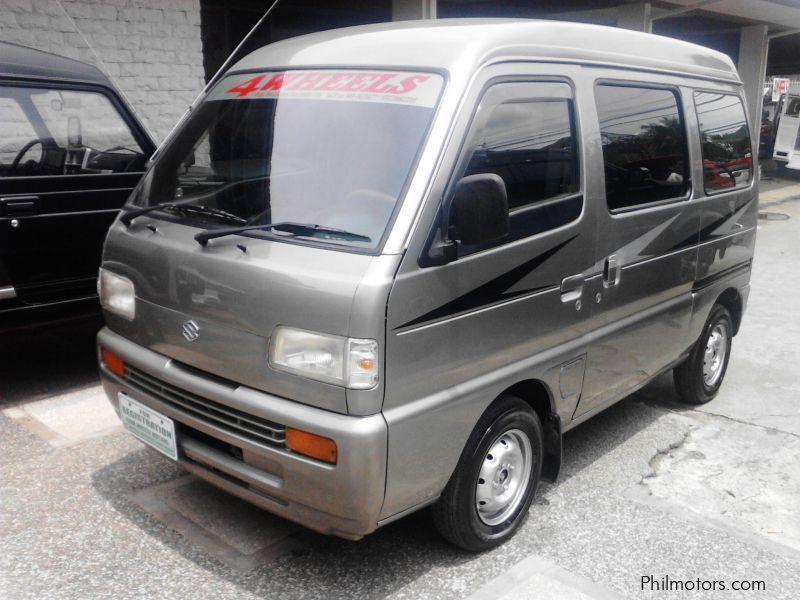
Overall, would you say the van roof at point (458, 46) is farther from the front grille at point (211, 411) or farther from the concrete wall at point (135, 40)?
the concrete wall at point (135, 40)

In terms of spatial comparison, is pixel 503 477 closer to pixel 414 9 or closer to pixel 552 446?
pixel 552 446

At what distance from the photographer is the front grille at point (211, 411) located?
8.87 feet

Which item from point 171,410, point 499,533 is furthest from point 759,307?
point 171,410

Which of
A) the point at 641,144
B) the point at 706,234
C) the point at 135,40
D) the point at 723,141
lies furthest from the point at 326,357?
the point at 135,40

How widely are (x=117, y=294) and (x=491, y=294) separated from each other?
1550mm

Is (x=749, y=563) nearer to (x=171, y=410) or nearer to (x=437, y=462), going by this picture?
(x=437, y=462)

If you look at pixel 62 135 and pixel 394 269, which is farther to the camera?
pixel 62 135

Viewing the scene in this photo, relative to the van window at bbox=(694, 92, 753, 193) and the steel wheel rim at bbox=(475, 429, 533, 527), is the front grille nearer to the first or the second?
the steel wheel rim at bbox=(475, 429, 533, 527)

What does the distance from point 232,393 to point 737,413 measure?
133 inches

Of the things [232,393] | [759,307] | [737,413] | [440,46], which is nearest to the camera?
[232,393]

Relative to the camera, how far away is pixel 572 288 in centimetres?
340

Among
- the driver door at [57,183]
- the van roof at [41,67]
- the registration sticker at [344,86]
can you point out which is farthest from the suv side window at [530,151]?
the van roof at [41,67]

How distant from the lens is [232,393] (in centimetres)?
278

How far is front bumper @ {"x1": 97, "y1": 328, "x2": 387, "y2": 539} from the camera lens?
2.53 metres
